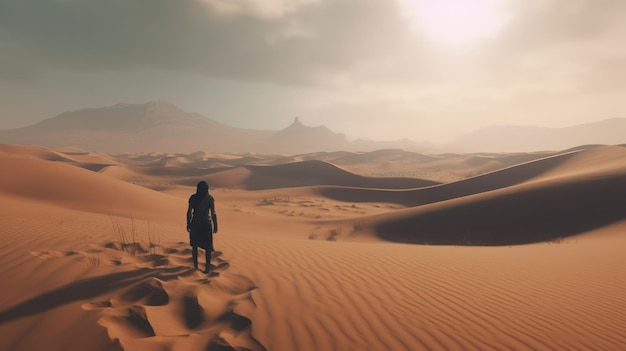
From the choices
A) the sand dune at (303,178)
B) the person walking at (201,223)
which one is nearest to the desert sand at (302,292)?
the person walking at (201,223)

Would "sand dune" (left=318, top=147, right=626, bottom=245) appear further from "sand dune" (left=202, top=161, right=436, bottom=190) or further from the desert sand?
"sand dune" (left=202, top=161, right=436, bottom=190)

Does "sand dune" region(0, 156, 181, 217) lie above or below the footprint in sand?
above

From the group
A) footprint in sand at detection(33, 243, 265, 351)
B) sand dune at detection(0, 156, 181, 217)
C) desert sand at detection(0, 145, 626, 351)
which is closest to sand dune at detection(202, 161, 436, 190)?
sand dune at detection(0, 156, 181, 217)

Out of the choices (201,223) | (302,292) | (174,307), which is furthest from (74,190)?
(302,292)

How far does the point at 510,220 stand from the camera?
12.2m

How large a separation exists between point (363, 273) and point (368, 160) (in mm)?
74396

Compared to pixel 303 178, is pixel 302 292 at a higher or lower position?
lower

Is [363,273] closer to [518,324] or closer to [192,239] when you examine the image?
[518,324]

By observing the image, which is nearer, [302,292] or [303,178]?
[302,292]

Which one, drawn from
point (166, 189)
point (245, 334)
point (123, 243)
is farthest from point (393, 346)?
point (166, 189)

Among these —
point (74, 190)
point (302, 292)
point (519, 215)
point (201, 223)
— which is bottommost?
point (519, 215)

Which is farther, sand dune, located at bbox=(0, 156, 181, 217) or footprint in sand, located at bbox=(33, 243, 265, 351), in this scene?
sand dune, located at bbox=(0, 156, 181, 217)

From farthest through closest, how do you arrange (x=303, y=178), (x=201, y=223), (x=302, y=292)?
(x=303, y=178), (x=201, y=223), (x=302, y=292)

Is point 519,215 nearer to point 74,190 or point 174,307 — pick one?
point 174,307
